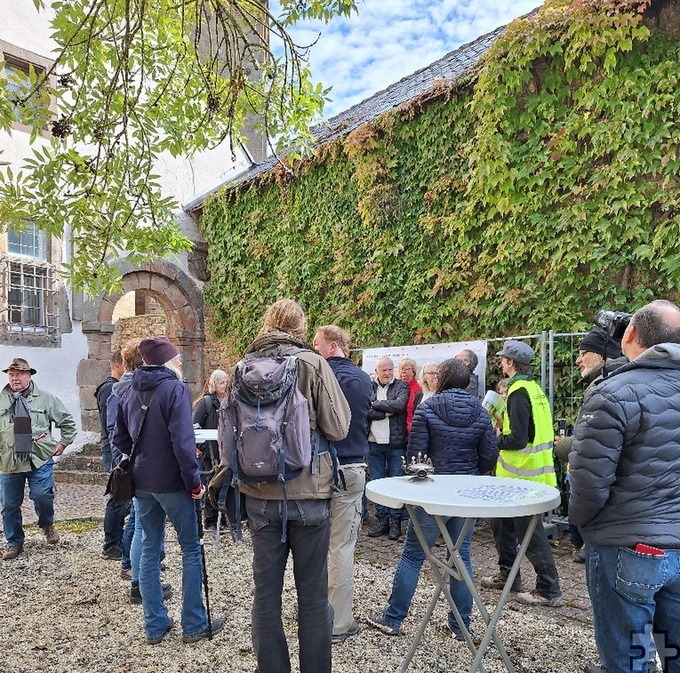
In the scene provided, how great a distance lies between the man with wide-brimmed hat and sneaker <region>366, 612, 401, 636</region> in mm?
3270

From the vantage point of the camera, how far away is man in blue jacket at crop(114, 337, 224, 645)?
332 cm

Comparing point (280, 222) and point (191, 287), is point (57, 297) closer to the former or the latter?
point (191, 287)

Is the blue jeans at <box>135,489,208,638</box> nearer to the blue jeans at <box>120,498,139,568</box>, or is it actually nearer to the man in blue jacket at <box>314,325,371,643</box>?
the man in blue jacket at <box>314,325,371,643</box>

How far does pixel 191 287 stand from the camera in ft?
39.6

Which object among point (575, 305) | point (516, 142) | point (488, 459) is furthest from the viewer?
point (516, 142)

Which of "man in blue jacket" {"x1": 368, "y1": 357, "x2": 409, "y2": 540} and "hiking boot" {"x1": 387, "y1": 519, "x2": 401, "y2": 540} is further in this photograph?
"man in blue jacket" {"x1": 368, "y1": 357, "x2": 409, "y2": 540}

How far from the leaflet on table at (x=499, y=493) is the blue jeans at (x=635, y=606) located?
45 cm

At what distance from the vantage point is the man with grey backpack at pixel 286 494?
251 centimetres

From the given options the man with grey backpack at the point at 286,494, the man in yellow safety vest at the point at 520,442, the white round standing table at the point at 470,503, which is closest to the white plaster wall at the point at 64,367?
the man in yellow safety vest at the point at 520,442

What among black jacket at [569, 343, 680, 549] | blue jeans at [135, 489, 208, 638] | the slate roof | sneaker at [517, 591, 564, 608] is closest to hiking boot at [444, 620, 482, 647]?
sneaker at [517, 591, 564, 608]

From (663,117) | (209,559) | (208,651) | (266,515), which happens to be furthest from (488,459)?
(663,117)

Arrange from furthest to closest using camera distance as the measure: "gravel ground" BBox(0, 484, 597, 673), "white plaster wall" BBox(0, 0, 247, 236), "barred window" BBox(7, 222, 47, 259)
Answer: "barred window" BBox(7, 222, 47, 259)
"white plaster wall" BBox(0, 0, 247, 236)
"gravel ground" BBox(0, 484, 597, 673)

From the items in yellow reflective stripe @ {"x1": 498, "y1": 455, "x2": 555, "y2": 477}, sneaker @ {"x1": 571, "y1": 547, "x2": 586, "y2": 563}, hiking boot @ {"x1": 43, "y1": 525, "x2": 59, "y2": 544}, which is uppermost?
yellow reflective stripe @ {"x1": 498, "y1": 455, "x2": 555, "y2": 477}

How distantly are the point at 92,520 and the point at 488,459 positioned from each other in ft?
16.1
